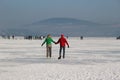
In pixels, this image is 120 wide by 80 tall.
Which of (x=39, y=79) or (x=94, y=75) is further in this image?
(x=94, y=75)

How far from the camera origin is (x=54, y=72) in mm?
16172

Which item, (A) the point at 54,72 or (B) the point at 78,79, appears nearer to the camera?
(B) the point at 78,79

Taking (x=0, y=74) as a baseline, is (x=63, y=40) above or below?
above

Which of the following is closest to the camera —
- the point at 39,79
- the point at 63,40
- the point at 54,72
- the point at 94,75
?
the point at 39,79

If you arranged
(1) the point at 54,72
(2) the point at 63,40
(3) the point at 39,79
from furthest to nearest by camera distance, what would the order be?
(2) the point at 63,40, (1) the point at 54,72, (3) the point at 39,79

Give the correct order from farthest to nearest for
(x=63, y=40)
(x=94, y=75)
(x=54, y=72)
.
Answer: (x=63, y=40), (x=54, y=72), (x=94, y=75)

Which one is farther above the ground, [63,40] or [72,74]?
[63,40]

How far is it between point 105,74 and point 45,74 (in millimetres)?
2408

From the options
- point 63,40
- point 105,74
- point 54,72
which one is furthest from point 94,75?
point 63,40

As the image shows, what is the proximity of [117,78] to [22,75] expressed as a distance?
3.75 metres

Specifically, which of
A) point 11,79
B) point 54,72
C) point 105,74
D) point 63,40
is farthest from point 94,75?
point 63,40

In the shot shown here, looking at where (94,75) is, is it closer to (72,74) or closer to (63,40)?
(72,74)

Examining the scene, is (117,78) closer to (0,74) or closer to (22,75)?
(22,75)

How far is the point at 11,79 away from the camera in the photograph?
1414 centimetres
